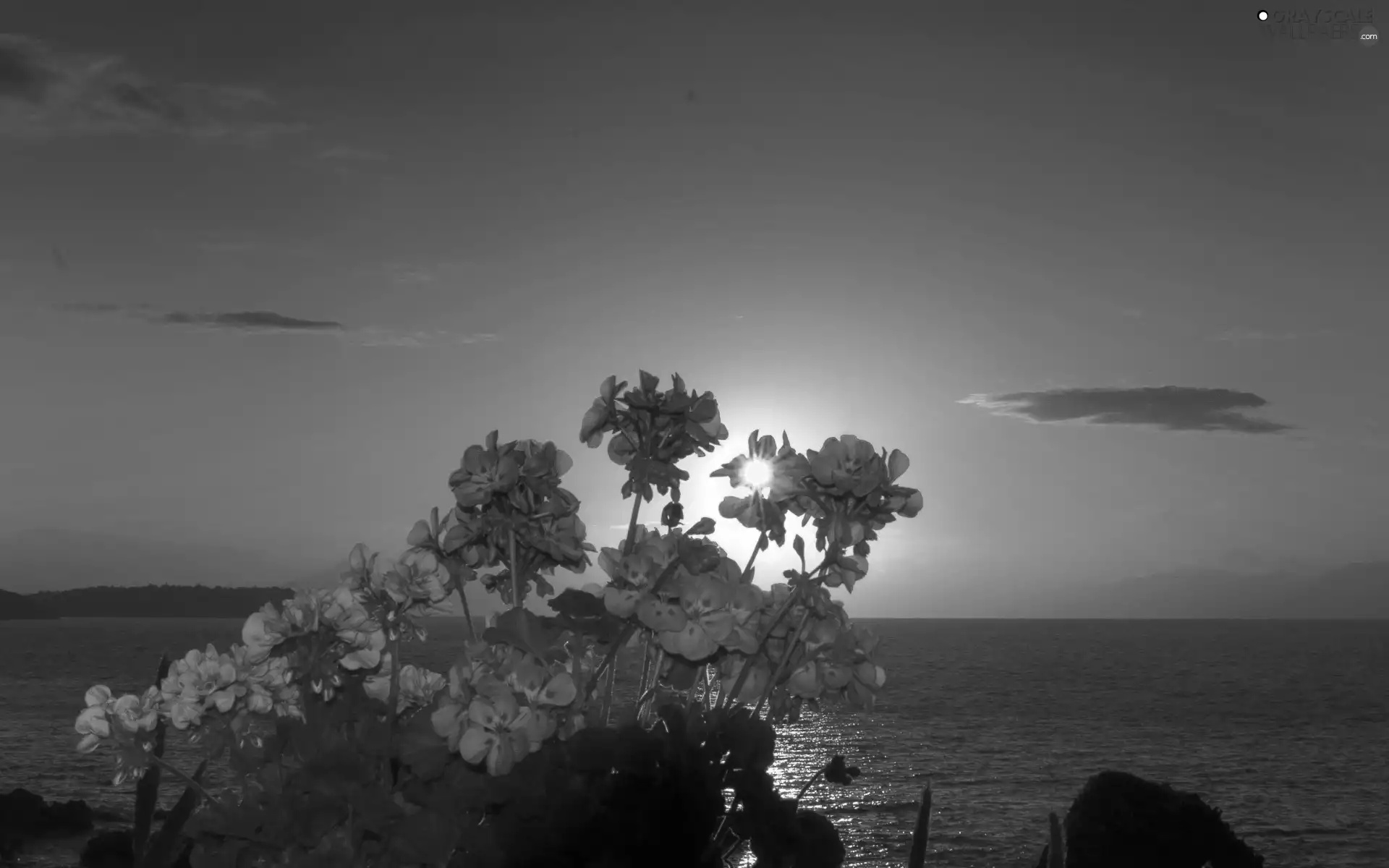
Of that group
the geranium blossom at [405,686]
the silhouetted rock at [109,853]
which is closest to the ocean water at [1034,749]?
the geranium blossom at [405,686]

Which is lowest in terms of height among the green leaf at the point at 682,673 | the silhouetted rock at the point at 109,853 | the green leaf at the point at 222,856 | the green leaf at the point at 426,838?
the silhouetted rock at the point at 109,853

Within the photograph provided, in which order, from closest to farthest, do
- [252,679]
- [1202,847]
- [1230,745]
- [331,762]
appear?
[331,762]
[252,679]
[1202,847]
[1230,745]

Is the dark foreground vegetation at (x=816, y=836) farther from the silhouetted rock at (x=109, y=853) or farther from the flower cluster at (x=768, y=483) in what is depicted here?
the flower cluster at (x=768, y=483)

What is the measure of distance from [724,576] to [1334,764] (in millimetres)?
63151

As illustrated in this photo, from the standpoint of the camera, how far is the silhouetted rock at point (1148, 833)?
21.7m

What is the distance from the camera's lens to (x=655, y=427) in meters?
2.40

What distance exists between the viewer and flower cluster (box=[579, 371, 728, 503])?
2350 millimetres

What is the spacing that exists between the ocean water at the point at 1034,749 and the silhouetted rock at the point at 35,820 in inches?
35.0

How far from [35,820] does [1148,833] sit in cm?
2990

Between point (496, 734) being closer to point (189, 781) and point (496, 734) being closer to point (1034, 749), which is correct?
point (189, 781)

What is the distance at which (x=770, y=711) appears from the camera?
2.39m

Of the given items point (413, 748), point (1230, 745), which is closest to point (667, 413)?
point (413, 748)

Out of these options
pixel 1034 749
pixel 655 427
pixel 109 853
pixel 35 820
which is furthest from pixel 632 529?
pixel 1034 749

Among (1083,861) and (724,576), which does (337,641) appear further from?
(1083,861)
